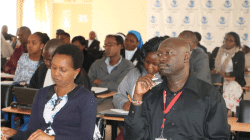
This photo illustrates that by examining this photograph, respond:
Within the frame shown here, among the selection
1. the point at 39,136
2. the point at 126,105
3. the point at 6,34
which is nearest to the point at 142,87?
the point at 39,136

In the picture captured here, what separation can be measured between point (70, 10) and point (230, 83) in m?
9.21

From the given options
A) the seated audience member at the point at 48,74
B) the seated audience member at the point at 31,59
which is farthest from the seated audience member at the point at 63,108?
the seated audience member at the point at 31,59

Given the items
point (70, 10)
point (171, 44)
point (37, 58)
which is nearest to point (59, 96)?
point (171, 44)

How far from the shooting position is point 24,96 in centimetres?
321

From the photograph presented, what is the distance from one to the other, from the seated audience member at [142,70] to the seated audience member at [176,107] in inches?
32.5

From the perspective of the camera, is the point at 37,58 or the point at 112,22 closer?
the point at 37,58

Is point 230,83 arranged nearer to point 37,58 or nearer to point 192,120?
point 37,58

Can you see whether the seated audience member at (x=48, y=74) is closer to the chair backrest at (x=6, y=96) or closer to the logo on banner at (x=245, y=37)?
the chair backrest at (x=6, y=96)

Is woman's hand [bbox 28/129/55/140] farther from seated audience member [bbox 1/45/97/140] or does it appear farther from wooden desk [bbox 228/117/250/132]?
wooden desk [bbox 228/117/250/132]

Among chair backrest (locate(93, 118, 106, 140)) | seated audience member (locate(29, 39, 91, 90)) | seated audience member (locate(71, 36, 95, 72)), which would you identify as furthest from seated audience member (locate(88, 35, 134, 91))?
chair backrest (locate(93, 118, 106, 140))

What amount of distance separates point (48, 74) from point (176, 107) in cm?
196

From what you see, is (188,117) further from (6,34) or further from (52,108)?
(6,34)

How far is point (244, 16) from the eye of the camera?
29.3ft

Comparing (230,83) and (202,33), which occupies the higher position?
(202,33)
